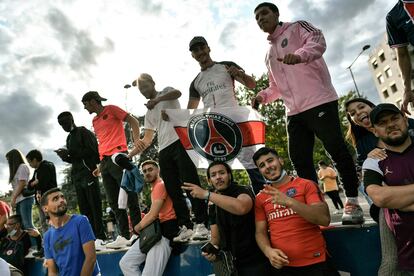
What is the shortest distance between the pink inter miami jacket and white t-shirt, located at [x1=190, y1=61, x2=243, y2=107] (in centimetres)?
80

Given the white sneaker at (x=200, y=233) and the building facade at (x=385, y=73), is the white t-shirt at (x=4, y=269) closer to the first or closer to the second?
the white sneaker at (x=200, y=233)

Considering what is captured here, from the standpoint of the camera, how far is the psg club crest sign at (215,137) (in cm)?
488

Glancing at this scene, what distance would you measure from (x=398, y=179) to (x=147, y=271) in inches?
139

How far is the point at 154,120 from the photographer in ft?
17.8

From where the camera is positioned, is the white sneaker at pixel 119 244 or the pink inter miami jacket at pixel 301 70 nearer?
the pink inter miami jacket at pixel 301 70

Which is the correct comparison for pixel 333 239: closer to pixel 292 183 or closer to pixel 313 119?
pixel 292 183

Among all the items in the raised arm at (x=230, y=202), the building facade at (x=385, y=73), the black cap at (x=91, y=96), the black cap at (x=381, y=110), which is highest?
the building facade at (x=385, y=73)

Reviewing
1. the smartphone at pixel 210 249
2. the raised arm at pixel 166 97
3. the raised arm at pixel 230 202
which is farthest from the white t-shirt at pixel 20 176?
the smartphone at pixel 210 249

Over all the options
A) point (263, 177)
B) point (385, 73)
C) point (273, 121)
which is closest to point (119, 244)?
point (263, 177)

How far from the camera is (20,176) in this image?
710cm

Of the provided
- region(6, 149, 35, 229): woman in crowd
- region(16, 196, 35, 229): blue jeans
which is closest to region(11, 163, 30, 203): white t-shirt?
region(6, 149, 35, 229): woman in crowd

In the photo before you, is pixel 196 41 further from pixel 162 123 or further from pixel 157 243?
pixel 157 243

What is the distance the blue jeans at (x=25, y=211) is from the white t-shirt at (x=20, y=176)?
0.34 feet

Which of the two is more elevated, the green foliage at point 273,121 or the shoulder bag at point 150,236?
the green foliage at point 273,121
